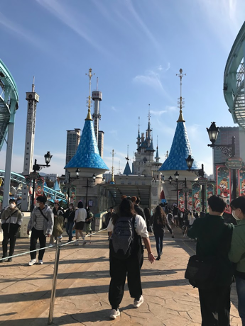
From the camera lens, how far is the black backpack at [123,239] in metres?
3.50

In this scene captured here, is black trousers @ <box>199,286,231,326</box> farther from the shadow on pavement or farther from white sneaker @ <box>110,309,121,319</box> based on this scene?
the shadow on pavement

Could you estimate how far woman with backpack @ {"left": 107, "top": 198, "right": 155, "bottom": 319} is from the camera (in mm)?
3525

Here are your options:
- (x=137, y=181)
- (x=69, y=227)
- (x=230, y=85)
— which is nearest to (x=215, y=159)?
(x=137, y=181)

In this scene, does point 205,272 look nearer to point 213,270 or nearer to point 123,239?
point 213,270

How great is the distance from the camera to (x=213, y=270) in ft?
8.97

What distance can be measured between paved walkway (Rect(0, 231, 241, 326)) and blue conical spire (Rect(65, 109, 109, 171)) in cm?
1988

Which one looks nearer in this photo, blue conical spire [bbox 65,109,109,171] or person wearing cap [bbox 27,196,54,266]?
person wearing cap [bbox 27,196,54,266]

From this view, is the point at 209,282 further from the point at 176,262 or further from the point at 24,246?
the point at 24,246

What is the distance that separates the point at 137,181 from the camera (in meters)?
52.4

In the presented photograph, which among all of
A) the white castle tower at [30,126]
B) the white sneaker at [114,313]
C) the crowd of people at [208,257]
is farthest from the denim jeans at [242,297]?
the white castle tower at [30,126]

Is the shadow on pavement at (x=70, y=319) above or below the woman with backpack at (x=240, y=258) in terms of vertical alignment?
below

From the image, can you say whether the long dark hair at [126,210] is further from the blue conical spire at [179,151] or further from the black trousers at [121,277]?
the blue conical spire at [179,151]

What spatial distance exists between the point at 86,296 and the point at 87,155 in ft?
76.0

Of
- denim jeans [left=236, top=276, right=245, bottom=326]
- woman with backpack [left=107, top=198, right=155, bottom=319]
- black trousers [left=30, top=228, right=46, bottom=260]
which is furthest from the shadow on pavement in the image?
black trousers [left=30, top=228, right=46, bottom=260]
